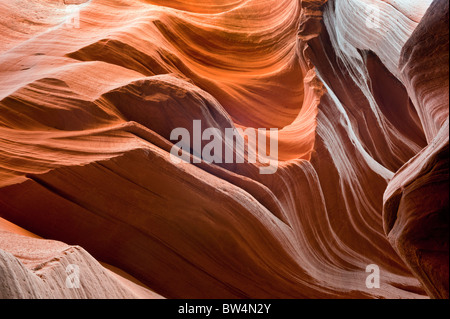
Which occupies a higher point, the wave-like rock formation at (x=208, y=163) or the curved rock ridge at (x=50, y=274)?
the wave-like rock formation at (x=208, y=163)

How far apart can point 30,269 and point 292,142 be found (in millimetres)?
2823

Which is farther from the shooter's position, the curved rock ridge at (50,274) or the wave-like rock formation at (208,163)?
the wave-like rock formation at (208,163)

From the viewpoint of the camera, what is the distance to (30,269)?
2506 millimetres

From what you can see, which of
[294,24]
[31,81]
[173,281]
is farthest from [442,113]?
[294,24]

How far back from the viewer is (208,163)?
12.6ft

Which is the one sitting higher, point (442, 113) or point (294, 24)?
point (294, 24)

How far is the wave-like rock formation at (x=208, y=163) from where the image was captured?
8.30ft

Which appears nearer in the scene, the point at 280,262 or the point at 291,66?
the point at 280,262

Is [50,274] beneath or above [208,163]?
beneath

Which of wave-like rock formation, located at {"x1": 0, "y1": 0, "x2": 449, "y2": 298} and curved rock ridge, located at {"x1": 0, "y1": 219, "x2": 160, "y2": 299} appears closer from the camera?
curved rock ridge, located at {"x1": 0, "y1": 219, "x2": 160, "y2": 299}

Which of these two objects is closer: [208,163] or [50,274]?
[50,274]

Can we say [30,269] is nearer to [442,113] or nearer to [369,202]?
[442,113]

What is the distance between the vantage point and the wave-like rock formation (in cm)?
253

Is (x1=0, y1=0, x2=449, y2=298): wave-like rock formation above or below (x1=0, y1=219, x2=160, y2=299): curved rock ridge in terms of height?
above
